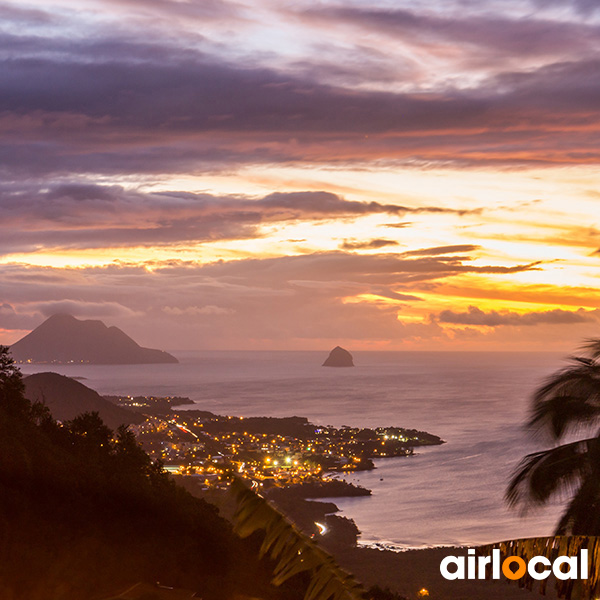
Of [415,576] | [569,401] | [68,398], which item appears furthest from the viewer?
[68,398]

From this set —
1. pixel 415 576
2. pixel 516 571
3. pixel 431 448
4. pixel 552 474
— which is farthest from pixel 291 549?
pixel 431 448

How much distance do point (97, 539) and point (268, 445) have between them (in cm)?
7195

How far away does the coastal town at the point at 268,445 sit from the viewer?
6244cm

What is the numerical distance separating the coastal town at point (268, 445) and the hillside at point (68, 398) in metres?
3.21

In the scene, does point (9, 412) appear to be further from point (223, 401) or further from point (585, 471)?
point (223, 401)

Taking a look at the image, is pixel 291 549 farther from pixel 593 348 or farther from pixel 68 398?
pixel 68 398

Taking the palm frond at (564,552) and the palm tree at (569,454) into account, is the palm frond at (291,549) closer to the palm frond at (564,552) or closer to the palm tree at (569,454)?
the palm frond at (564,552)

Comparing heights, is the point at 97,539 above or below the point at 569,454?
below

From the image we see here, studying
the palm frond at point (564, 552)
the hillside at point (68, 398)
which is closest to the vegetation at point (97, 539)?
the palm frond at point (564, 552)

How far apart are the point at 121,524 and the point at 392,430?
284ft

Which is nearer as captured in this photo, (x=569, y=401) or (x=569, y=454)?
(x=569, y=454)

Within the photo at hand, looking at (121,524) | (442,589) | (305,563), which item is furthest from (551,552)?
(442,589)

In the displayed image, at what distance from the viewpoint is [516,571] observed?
5.74m

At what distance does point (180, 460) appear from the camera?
61.8 metres
